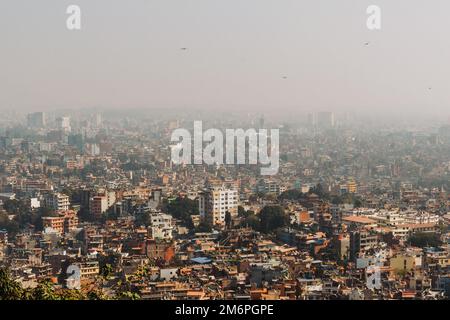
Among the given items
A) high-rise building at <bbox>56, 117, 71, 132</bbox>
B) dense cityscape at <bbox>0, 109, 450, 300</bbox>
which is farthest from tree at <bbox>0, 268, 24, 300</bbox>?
high-rise building at <bbox>56, 117, 71, 132</bbox>

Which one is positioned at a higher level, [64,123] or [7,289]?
[64,123]

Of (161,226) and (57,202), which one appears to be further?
(57,202)

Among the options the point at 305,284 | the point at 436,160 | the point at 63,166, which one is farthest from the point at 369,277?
the point at 63,166

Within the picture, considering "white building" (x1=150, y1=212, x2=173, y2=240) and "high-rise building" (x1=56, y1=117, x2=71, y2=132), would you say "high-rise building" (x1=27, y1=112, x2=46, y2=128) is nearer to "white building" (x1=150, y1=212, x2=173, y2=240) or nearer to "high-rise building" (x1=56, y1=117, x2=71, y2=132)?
"high-rise building" (x1=56, y1=117, x2=71, y2=132)

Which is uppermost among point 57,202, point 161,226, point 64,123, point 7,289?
point 64,123

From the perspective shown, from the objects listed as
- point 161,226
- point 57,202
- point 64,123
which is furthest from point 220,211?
point 64,123

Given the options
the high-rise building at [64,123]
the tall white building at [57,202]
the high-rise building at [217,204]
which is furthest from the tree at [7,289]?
the high-rise building at [64,123]

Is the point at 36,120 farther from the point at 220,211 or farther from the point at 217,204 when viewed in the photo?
the point at 220,211
